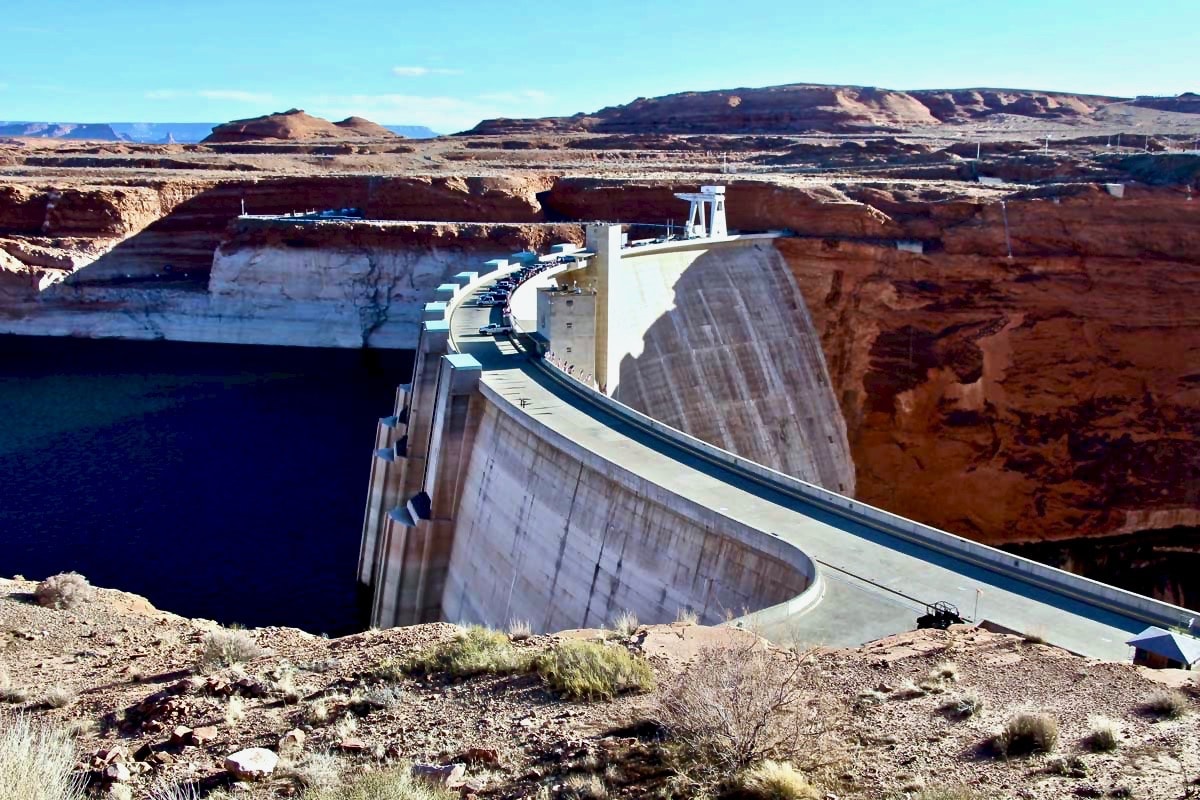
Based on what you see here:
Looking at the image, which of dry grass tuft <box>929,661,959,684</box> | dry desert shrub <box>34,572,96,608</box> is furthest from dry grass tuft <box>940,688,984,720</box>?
dry desert shrub <box>34,572,96,608</box>

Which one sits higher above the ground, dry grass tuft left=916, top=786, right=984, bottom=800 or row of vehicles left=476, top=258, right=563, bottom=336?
row of vehicles left=476, top=258, right=563, bottom=336

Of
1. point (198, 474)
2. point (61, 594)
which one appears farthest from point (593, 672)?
point (198, 474)

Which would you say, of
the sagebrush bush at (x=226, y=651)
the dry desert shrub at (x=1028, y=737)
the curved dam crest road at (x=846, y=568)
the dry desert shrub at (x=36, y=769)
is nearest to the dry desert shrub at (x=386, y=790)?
the dry desert shrub at (x=36, y=769)

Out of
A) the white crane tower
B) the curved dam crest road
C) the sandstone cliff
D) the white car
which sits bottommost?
the curved dam crest road

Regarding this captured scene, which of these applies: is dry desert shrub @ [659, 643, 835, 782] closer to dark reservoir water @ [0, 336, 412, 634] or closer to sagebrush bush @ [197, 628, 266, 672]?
sagebrush bush @ [197, 628, 266, 672]

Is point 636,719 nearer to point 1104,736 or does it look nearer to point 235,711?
point 1104,736

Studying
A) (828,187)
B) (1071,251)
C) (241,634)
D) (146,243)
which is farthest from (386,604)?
(146,243)
